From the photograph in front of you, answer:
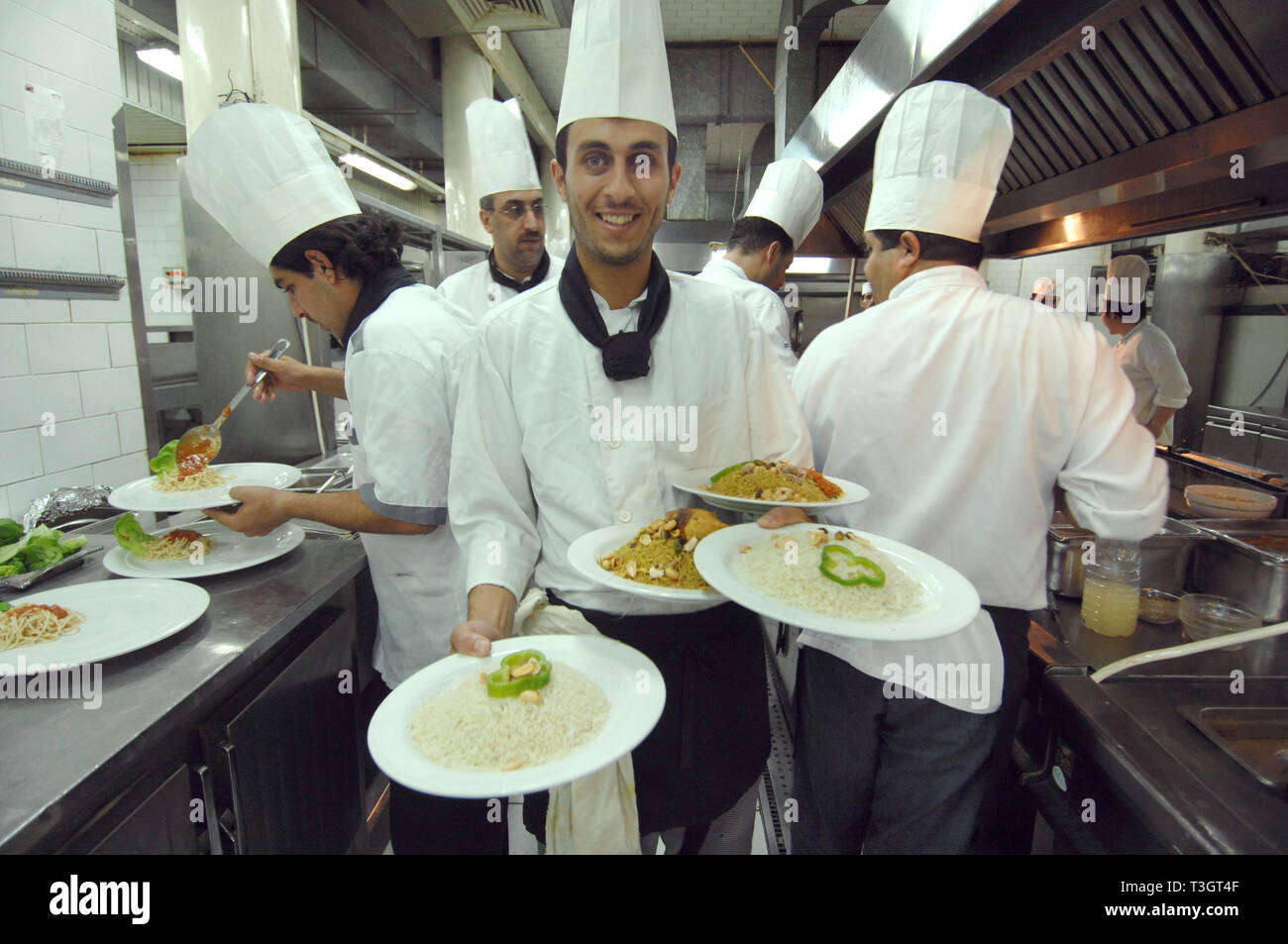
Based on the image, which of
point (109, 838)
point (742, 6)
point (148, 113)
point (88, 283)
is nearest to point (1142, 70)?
point (109, 838)

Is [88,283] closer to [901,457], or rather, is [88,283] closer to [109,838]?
[109,838]

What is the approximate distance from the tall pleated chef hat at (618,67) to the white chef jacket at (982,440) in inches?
31.9

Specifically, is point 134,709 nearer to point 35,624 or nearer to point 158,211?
point 35,624

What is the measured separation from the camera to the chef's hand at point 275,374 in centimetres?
234

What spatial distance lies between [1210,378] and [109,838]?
20.0 ft

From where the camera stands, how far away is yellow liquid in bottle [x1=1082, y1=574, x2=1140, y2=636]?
187 centimetres

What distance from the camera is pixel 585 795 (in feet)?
4.27

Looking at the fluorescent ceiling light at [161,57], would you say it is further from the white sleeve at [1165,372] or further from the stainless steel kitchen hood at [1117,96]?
the white sleeve at [1165,372]

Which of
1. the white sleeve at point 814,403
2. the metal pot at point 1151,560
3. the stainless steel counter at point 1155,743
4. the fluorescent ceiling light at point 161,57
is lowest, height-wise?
the stainless steel counter at point 1155,743

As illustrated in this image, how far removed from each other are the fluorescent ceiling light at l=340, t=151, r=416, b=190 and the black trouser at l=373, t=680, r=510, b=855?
604 centimetres

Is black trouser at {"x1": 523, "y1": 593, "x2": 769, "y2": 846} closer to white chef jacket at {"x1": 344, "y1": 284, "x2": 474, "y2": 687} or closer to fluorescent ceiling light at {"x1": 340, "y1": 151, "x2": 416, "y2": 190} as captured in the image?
white chef jacket at {"x1": 344, "y1": 284, "x2": 474, "y2": 687}

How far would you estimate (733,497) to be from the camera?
1.29 meters

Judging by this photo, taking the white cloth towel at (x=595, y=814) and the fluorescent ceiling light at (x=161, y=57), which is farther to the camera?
the fluorescent ceiling light at (x=161, y=57)

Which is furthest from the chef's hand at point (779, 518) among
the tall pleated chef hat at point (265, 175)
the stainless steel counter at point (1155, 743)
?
the tall pleated chef hat at point (265, 175)
